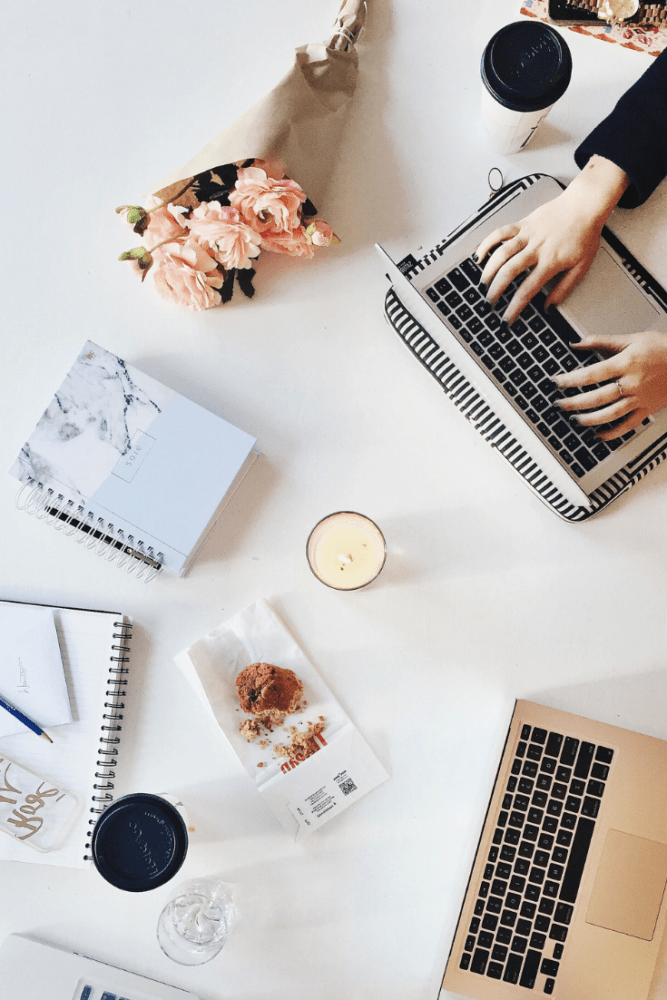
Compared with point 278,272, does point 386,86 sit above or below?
above

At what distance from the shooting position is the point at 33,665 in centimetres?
103

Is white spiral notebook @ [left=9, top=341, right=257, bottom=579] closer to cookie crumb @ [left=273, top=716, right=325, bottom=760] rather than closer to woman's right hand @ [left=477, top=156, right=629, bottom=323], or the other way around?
cookie crumb @ [left=273, top=716, right=325, bottom=760]

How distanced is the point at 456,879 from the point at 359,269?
34.1 inches

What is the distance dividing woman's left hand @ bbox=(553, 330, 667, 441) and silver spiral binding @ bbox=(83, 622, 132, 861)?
69 centimetres

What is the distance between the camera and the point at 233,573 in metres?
1.04

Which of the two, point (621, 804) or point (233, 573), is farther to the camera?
point (233, 573)

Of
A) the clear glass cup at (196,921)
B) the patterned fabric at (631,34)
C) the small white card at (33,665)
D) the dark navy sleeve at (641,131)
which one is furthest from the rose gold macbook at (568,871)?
the patterned fabric at (631,34)

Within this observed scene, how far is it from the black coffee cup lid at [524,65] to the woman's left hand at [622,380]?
0.30 m

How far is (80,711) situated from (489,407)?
2.37 feet

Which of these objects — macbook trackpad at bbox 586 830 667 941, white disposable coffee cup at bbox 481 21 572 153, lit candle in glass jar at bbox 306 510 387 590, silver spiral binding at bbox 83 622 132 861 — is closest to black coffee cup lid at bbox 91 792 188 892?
silver spiral binding at bbox 83 622 132 861

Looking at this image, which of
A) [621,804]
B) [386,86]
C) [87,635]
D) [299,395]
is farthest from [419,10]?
[621,804]

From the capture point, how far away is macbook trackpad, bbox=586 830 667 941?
91 centimetres

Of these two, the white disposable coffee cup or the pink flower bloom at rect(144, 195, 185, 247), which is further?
the pink flower bloom at rect(144, 195, 185, 247)

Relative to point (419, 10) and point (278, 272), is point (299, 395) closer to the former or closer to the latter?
point (278, 272)
